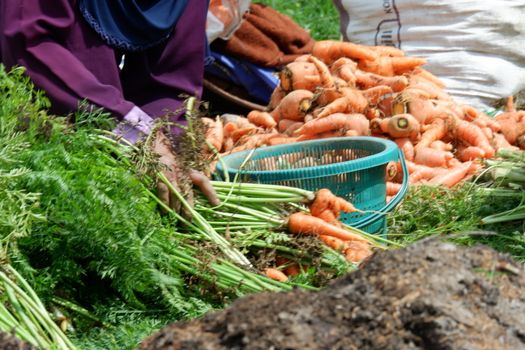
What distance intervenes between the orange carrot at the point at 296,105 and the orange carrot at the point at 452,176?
0.73 metres

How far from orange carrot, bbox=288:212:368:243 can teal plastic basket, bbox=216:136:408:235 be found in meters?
0.20

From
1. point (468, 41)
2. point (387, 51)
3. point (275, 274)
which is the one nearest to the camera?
point (275, 274)

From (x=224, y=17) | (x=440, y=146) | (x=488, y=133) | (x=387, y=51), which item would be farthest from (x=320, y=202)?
(x=224, y=17)

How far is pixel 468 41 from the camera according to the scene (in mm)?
5164

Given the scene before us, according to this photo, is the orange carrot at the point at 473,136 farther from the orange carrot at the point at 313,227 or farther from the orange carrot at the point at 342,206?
the orange carrot at the point at 313,227

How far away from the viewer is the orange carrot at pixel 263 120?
456cm

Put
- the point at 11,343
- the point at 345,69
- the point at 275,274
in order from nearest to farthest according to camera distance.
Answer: the point at 11,343, the point at 275,274, the point at 345,69

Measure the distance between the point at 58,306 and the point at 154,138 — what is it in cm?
64

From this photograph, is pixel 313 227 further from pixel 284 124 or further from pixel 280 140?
pixel 284 124

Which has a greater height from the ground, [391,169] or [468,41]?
[468,41]

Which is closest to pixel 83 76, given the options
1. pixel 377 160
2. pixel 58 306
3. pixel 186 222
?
pixel 186 222

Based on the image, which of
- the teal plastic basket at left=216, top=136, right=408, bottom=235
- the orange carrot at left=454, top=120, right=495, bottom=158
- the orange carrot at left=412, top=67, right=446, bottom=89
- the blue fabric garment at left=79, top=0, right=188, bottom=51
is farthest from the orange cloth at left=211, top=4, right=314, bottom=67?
the blue fabric garment at left=79, top=0, right=188, bottom=51

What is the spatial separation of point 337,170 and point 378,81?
147 centimetres

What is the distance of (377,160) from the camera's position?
11.1 ft
